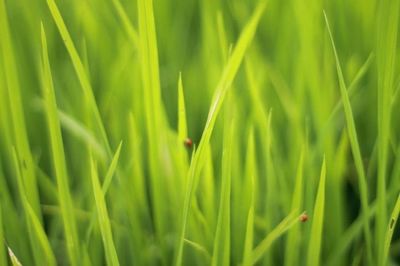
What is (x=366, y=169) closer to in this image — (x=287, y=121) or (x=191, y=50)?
(x=287, y=121)

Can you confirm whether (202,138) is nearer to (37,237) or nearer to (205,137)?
(205,137)

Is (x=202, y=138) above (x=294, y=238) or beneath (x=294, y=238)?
above

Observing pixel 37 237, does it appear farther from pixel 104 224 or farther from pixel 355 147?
pixel 355 147

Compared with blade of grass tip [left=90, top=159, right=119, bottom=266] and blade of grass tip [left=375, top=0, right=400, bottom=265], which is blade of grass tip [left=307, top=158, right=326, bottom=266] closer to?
blade of grass tip [left=375, top=0, right=400, bottom=265]

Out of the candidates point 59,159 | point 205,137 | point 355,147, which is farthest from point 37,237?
point 355,147

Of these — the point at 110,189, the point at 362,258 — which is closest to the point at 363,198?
the point at 362,258

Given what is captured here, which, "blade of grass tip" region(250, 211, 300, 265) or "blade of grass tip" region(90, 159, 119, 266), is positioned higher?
"blade of grass tip" region(90, 159, 119, 266)

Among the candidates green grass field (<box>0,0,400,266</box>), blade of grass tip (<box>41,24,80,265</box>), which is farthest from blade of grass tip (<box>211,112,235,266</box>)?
blade of grass tip (<box>41,24,80,265</box>)
